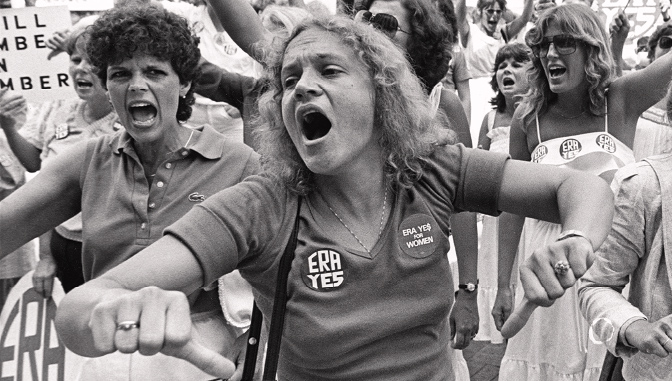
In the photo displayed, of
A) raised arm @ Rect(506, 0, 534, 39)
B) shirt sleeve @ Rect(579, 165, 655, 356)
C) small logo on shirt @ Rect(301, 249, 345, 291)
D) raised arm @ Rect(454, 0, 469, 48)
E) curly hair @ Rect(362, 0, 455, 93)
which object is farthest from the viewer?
raised arm @ Rect(506, 0, 534, 39)

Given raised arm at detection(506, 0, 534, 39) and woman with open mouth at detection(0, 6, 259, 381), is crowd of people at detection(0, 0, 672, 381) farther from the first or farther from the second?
raised arm at detection(506, 0, 534, 39)

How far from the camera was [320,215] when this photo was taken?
1868 mm

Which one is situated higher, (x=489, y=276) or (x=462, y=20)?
(x=462, y=20)

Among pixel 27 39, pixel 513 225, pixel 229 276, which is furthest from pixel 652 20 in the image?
pixel 229 276

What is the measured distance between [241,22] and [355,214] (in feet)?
4.11

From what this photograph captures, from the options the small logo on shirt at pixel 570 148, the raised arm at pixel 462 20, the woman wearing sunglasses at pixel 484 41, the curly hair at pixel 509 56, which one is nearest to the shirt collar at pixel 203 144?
the small logo on shirt at pixel 570 148

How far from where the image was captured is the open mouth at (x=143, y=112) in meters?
2.54

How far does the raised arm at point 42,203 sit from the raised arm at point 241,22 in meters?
0.73

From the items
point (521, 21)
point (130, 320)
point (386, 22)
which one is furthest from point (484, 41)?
point (130, 320)

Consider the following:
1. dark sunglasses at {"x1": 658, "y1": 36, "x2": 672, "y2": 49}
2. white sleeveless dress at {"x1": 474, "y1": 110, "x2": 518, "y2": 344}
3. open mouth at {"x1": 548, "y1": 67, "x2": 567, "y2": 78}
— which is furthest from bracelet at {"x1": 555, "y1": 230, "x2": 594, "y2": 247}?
dark sunglasses at {"x1": 658, "y1": 36, "x2": 672, "y2": 49}

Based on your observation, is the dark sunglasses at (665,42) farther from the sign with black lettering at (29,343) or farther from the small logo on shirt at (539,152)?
the sign with black lettering at (29,343)

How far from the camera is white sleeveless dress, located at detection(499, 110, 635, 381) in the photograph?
3344 mm

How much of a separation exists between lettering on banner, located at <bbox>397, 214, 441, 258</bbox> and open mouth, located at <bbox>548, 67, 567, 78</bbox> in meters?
1.86

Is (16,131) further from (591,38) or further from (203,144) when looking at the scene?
(591,38)
